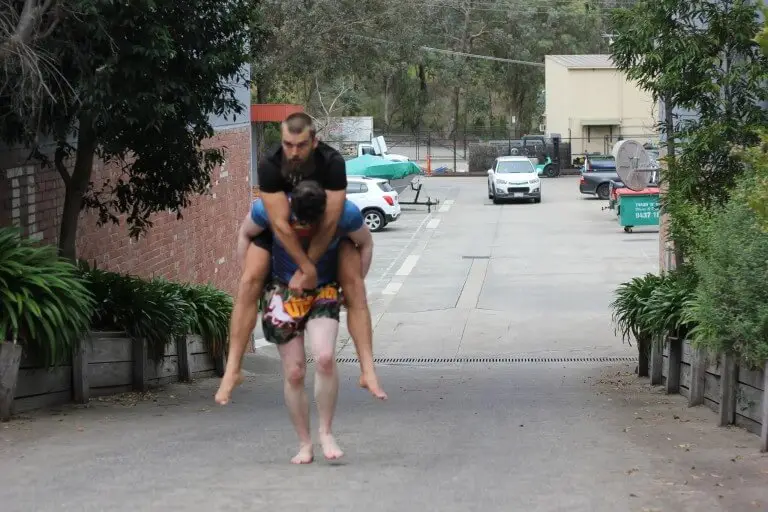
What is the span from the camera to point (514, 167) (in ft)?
157

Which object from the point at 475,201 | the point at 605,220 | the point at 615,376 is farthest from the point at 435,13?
the point at 615,376

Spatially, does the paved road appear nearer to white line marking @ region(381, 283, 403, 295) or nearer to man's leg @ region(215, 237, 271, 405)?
man's leg @ region(215, 237, 271, 405)

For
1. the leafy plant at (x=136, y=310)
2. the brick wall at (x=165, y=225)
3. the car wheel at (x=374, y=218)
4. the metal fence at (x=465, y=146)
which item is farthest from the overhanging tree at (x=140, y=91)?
the metal fence at (x=465, y=146)

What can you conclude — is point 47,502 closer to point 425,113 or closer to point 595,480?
point 595,480

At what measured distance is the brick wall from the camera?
11367mm

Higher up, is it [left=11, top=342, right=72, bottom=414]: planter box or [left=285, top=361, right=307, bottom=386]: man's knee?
[left=285, top=361, right=307, bottom=386]: man's knee

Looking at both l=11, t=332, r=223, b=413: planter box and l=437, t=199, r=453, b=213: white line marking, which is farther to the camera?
l=437, t=199, r=453, b=213: white line marking

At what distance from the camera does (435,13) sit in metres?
78.1

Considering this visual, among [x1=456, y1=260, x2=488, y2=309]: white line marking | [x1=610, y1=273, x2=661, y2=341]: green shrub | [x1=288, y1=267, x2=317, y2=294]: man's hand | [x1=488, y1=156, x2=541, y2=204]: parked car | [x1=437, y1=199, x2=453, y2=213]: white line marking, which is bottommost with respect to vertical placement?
[x1=456, y1=260, x2=488, y2=309]: white line marking

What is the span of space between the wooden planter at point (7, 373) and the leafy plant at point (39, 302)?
74 millimetres

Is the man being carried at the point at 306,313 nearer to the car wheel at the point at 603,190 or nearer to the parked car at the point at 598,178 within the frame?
the parked car at the point at 598,178

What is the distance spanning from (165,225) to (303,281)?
34.0 feet

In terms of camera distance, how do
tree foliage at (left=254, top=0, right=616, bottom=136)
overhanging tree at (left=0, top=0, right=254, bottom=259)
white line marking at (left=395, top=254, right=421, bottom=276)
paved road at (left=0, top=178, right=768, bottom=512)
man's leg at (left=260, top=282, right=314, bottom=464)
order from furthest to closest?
tree foliage at (left=254, top=0, right=616, bottom=136) < white line marking at (left=395, top=254, right=421, bottom=276) < overhanging tree at (left=0, top=0, right=254, bottom=259) < man's leg at (left=260, top=282, right=314, bottom=464) < paved road at (left=0, top=178, right=768, bottom=512)

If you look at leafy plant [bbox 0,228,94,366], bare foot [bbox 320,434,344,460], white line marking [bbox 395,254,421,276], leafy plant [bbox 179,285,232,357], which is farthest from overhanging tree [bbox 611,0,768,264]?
white line marking [bbox 395,254,421,276]
